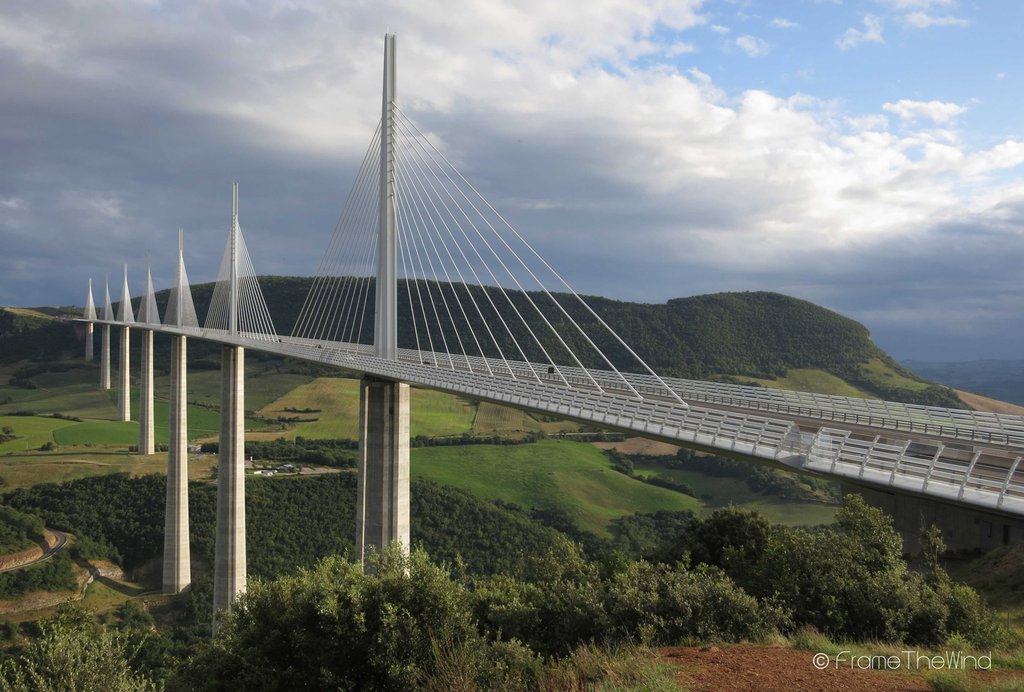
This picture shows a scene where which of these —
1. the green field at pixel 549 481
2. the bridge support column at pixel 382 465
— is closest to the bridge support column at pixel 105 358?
the green field at pixel 549 481

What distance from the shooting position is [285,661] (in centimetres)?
1045

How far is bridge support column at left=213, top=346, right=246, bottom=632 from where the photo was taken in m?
33.4

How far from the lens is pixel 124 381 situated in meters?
72.5

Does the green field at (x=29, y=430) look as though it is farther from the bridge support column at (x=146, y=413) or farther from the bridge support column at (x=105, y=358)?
the bridge support column at (x=105, y=358)

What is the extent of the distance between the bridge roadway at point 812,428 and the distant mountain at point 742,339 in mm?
48730

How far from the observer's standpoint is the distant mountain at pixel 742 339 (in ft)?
247

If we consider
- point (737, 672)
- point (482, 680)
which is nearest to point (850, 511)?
point (737, 672)

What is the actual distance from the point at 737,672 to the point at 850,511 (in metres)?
4.76

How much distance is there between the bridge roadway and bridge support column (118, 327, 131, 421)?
53.9 metres

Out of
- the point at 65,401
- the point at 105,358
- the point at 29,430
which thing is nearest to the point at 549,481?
the point at 29,430

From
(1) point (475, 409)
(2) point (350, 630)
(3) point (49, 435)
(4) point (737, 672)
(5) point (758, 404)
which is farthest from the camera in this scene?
(1) point (475, 409)

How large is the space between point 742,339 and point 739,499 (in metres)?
35.1

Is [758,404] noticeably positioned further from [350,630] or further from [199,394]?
[199,394]

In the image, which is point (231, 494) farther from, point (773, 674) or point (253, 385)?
point (253, 385)
